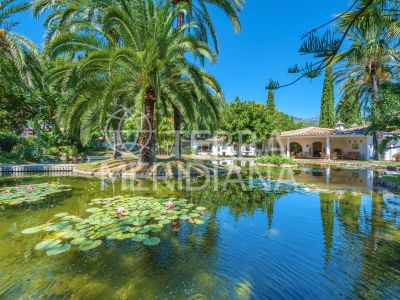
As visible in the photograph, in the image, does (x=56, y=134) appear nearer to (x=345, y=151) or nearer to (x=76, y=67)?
(x=76, y=67)

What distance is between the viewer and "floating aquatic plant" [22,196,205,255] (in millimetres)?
3928

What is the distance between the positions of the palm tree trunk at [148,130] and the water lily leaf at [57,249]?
824 cm

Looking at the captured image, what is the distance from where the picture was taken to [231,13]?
41.5 feet

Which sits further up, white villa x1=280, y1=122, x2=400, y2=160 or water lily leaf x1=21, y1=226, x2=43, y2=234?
white villa x1=280, y1=122, x2=400, y2=160

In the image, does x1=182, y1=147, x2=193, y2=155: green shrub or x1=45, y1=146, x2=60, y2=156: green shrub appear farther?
x1=182, y1=147, x2=193, y2=155: green shrub

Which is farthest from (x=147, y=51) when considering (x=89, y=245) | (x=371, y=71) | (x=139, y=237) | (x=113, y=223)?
(x=371, y=71)

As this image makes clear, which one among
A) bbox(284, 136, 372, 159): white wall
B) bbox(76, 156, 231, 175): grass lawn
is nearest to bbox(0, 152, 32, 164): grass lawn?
bbox(76, 156, 231, 175): grass lawn

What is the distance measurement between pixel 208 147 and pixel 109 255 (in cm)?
3536

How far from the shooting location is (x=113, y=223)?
15.6 ft

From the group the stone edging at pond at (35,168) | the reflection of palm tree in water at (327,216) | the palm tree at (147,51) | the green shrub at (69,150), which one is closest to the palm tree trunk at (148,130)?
the palm tree at (147,51)

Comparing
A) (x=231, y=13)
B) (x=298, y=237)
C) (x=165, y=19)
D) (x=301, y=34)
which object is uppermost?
(x=231, y=13)

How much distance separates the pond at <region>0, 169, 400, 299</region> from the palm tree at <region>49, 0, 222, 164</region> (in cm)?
568

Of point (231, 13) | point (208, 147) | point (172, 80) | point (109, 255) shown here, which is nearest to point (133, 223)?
point (109, 255)

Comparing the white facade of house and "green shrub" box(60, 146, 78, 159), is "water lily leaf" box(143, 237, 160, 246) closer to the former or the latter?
"green shrub" box(60, 146, 78, 159)
